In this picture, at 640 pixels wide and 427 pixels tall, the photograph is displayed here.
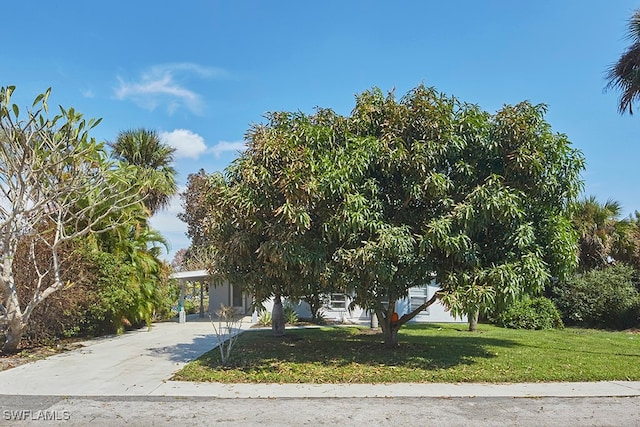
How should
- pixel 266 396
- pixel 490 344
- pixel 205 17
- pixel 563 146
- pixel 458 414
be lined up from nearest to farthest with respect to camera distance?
1. pixel 458 414
2. pixel 266 396
3. pixel 563 146
4. pixel 205 17
5. pixel 490 344

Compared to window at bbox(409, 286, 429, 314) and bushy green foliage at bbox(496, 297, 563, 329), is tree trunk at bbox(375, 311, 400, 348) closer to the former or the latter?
bushy green foliage at bbox(496, 297, 563, 329)

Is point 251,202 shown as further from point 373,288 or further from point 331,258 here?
point 373,288

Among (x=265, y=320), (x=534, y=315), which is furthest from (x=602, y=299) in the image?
(x=265, y=320)

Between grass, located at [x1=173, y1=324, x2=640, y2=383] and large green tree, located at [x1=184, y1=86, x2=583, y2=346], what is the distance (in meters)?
1.30

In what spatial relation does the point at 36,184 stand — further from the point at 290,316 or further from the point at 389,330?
the point at 290,316

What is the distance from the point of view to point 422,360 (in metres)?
10.1

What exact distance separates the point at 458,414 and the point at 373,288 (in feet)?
12.8

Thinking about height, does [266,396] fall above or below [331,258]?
below

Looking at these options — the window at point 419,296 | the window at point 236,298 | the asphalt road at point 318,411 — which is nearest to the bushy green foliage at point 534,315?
the window at point 419,296

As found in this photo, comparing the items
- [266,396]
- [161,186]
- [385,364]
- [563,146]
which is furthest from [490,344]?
[161,186]

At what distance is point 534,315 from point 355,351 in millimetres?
10260

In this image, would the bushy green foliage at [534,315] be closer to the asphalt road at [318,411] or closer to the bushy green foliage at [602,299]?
the bushy green foliage at [602,299]

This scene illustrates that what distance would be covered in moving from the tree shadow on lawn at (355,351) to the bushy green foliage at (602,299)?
6294 mm

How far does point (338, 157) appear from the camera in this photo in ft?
30.8
